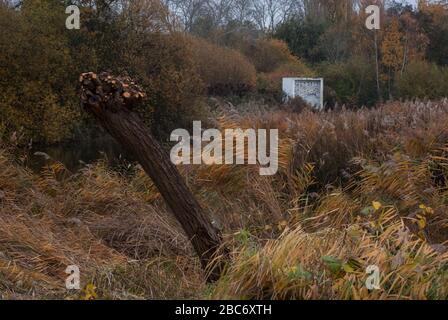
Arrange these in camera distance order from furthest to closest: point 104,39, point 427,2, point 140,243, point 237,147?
1. point 427,2
2. point 104,39
3. point 237,147
4. point 140,243

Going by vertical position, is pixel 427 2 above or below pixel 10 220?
above

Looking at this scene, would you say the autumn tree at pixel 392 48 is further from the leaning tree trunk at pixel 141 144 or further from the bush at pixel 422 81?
the leaning tree trunk at pixel 141 144

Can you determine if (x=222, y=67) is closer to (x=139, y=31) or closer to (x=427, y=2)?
(x=139, y=31)

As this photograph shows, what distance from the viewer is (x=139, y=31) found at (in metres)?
18.5

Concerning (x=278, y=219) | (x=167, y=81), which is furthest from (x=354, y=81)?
(x=278, y=219)

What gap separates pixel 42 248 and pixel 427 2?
3131cm

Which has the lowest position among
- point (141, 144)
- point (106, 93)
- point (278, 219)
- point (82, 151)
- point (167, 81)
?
point (82, 151)

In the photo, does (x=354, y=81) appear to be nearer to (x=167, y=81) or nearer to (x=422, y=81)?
(x=422, y=81)

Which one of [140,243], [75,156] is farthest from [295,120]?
[75,156]

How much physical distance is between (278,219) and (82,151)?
31.2ft

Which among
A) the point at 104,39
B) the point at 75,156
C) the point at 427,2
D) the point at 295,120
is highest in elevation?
the point at 427,2

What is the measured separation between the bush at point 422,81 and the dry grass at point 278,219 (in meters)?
14.7

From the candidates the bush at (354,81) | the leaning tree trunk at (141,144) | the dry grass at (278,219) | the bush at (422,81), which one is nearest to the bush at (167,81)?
the dry grass at (278,219)

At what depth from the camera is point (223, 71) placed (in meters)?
26.3
